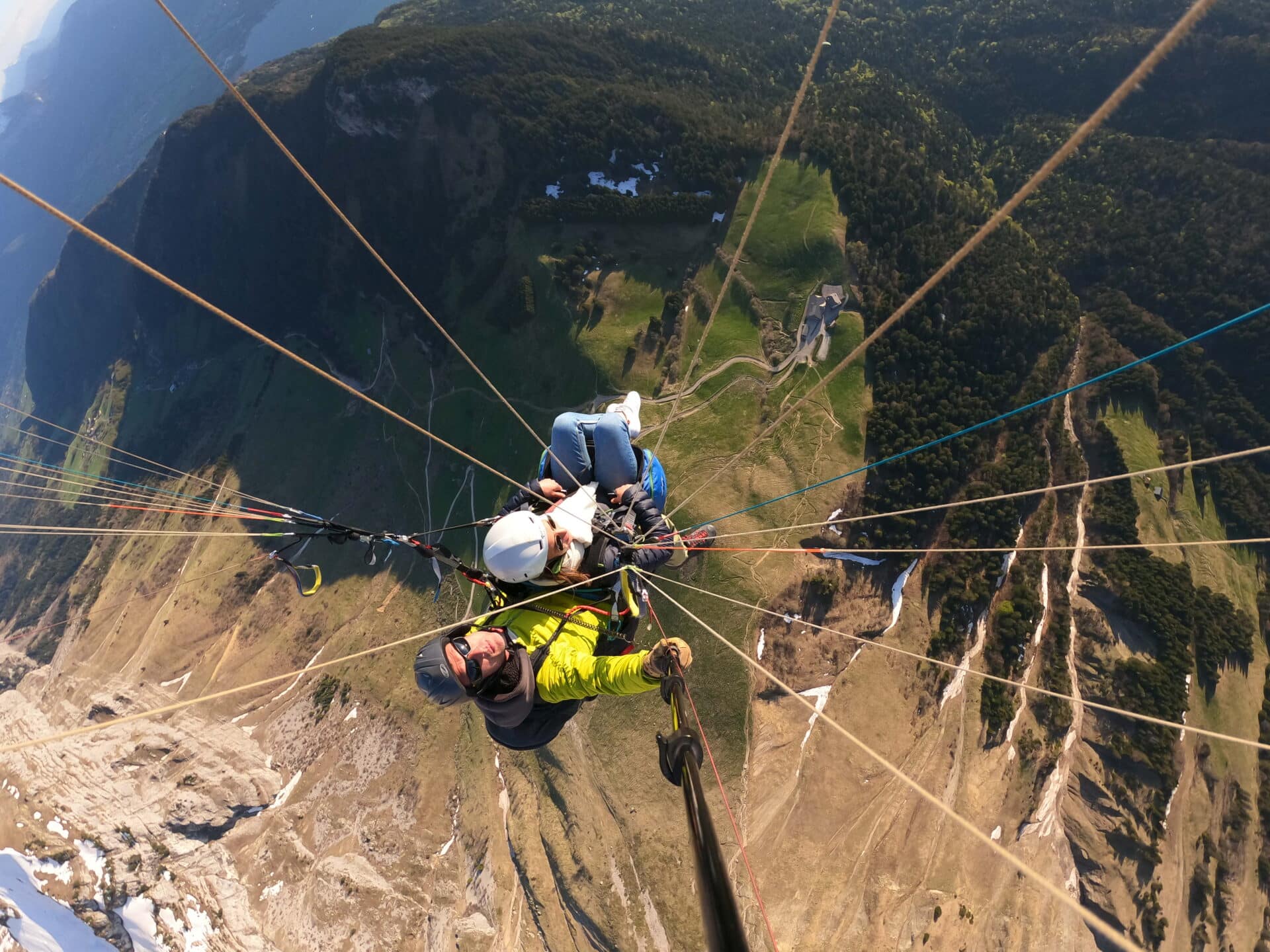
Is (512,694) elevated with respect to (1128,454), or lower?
elevated

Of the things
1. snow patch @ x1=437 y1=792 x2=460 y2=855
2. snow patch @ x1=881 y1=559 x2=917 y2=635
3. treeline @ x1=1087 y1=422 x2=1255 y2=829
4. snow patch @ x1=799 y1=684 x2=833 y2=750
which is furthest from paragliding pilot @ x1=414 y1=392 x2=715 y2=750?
treeline @ x1=1087 y1=422 x2=1255 y2=829

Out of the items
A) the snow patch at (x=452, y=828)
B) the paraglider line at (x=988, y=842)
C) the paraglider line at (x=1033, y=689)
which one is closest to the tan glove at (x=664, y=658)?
the paraglider line at (x=988, y=842)

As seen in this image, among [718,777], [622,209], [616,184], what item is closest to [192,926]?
[718,777]

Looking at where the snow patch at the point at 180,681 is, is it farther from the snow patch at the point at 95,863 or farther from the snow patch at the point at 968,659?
the snow patch at the point at 968,659

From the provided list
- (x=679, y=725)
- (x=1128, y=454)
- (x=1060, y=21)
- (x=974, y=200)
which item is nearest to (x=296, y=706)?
(x=679, y=725)

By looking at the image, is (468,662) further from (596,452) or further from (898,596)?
(898,596)

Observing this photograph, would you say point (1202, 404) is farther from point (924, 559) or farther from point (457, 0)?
point (457, 0)
